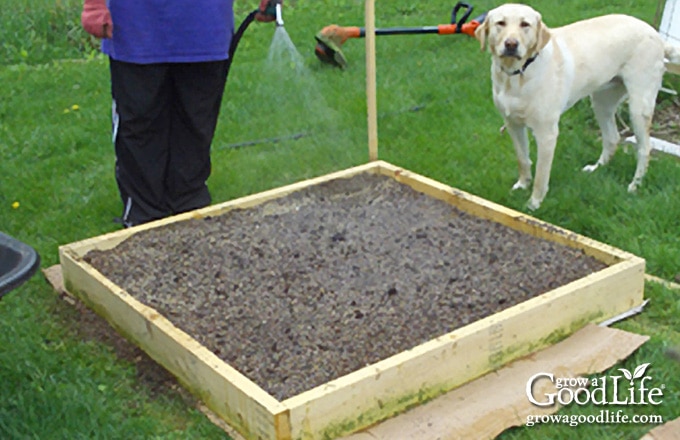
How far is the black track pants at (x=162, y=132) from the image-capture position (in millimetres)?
4223

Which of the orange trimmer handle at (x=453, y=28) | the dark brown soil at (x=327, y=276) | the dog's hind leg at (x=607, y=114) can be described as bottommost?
the dark brown soil at (x=327, y=276)

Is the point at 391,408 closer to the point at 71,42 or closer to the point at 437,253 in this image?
the point at 437,253

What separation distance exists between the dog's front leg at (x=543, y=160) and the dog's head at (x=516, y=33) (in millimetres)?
402

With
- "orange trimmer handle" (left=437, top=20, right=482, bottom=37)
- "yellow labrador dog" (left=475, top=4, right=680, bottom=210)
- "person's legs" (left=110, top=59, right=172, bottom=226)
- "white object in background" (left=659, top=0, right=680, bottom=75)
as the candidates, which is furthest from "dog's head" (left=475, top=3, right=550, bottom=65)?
"white object in background" (left=659, top=0, right=680, bottom=75)

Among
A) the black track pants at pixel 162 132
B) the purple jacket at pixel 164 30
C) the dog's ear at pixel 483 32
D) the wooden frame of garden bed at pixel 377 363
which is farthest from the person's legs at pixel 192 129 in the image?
the dog's ear at pixel 483 32

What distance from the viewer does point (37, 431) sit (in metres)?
2.87

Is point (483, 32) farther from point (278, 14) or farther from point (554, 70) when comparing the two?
point (278, 14)

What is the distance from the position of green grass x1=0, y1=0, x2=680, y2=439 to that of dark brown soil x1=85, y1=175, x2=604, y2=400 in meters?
0.31

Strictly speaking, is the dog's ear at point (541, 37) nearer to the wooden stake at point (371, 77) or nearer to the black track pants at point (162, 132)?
the wooden stake at point (371, 77)

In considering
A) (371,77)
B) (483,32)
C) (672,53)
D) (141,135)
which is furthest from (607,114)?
(141,135)

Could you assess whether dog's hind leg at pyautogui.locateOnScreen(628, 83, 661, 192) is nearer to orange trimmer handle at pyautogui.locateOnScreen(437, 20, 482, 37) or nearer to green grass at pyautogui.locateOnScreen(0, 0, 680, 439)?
green grass at pyautogui.locateOnScreen(0, 0, 680, 439)

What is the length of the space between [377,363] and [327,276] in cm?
83

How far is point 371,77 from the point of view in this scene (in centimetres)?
481

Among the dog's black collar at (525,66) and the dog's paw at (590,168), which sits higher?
the dog's black collar at (525,66)
